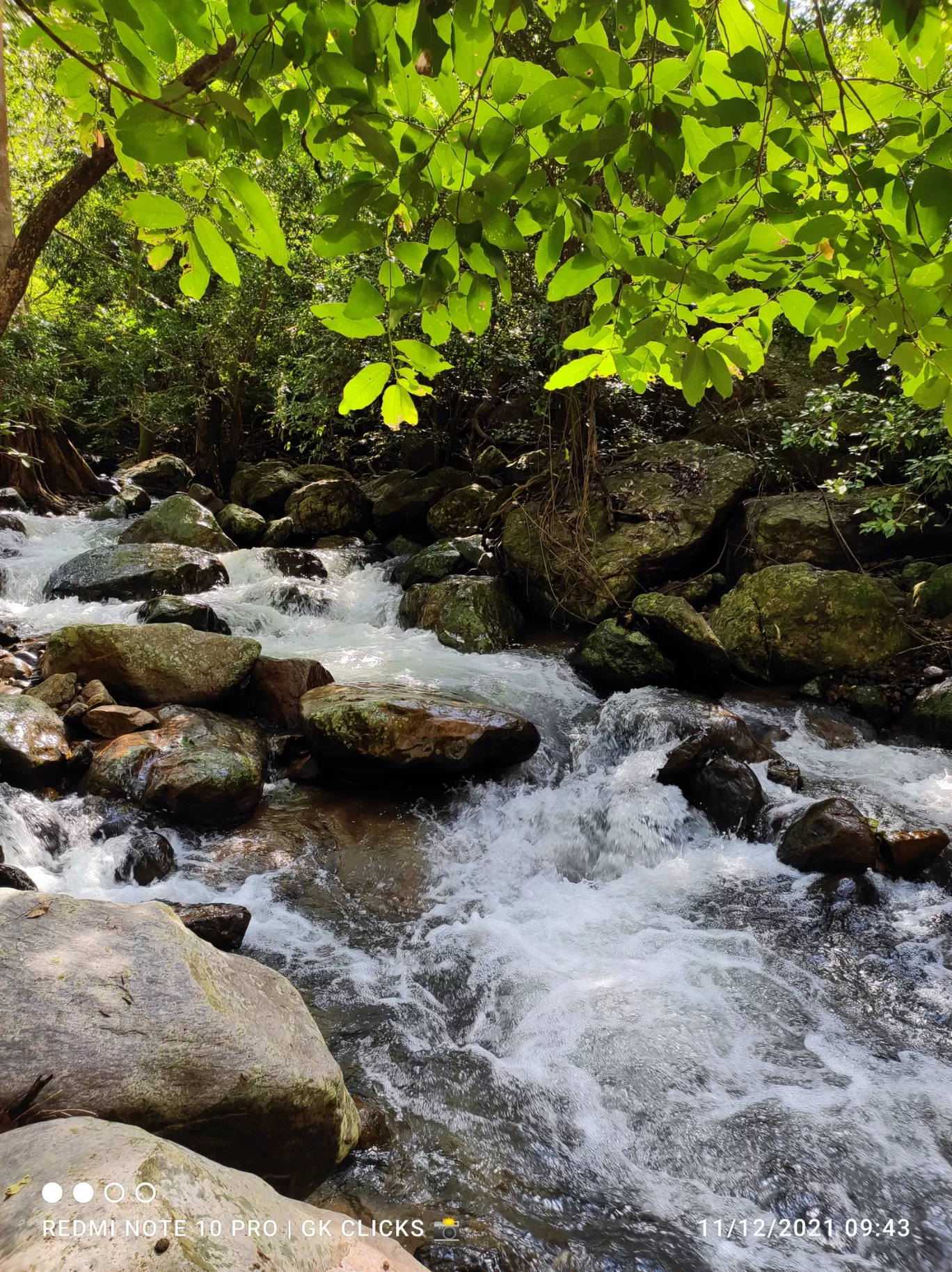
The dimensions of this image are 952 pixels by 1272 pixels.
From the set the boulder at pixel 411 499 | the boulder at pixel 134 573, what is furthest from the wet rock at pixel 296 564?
the boulder at pixel 411 499

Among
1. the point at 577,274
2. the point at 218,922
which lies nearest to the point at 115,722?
the point at 218,922

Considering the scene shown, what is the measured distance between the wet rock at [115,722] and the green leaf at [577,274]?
16.5 feet

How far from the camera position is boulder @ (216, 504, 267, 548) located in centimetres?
1137

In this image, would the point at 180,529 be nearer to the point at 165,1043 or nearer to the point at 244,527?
the point at 244,527

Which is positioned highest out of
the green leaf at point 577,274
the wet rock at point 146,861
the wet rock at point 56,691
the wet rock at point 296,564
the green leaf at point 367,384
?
the green leaf at point 577,274

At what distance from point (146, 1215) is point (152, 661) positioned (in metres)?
5.08

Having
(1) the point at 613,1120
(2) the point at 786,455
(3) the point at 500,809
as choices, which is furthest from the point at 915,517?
(1) the point at 613,1120

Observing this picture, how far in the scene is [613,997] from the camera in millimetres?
3410

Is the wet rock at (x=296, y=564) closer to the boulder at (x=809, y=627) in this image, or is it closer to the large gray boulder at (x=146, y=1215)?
the boulder at (x=809, y=627)

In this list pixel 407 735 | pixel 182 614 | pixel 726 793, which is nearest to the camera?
pixel 726 793

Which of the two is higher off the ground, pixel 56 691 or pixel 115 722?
pixel 56 691

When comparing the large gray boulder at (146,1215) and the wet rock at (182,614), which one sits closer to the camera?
the large gray boulder at (146,1215)

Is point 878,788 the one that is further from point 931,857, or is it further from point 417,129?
point 417,129

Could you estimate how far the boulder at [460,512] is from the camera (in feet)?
33.6
